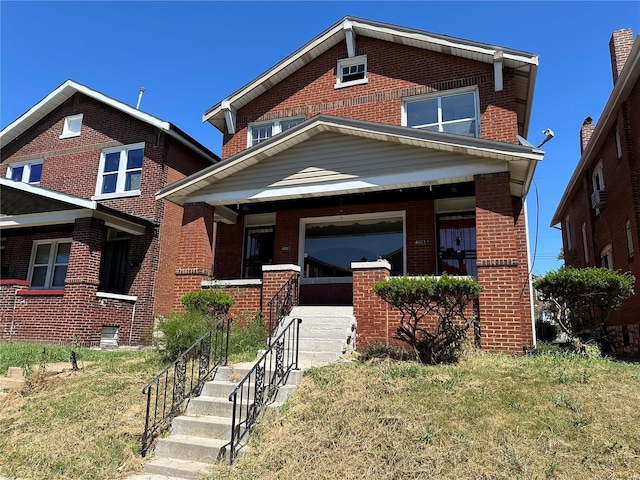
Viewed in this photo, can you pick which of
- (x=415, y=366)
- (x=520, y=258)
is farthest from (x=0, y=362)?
(x=520, y=258)

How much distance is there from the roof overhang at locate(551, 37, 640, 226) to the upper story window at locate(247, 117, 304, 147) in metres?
9.04

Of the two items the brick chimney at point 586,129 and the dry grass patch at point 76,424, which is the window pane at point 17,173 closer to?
the dry grass patch at point 76,424

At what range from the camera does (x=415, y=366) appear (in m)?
7.02

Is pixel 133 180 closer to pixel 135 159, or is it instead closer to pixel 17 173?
pixel 135 159

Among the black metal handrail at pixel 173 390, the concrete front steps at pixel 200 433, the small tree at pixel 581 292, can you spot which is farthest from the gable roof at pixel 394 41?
the concrete front steps at pixel 200 433

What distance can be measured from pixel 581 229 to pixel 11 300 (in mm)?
22758

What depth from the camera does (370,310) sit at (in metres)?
9.49

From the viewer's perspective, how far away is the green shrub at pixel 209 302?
10.6 metres

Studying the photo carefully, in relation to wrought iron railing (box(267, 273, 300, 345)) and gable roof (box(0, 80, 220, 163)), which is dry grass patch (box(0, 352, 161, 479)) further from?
gable roof (box(0, 80, 220, 163))

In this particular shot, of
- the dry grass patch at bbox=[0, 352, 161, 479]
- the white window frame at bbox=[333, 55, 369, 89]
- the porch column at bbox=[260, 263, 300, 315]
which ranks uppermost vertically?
the white window frame at bbox=[333, 55, 369, 89]

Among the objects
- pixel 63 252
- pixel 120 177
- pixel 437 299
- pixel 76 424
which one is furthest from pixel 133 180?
pixel 437 299

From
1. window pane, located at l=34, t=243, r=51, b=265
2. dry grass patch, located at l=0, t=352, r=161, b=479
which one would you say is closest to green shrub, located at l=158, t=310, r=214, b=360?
dry grass patch, located at l=0, t=352, r=161, b=479

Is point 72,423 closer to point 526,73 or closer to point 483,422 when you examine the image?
point 483,422

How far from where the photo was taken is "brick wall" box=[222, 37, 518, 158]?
12195 mm
